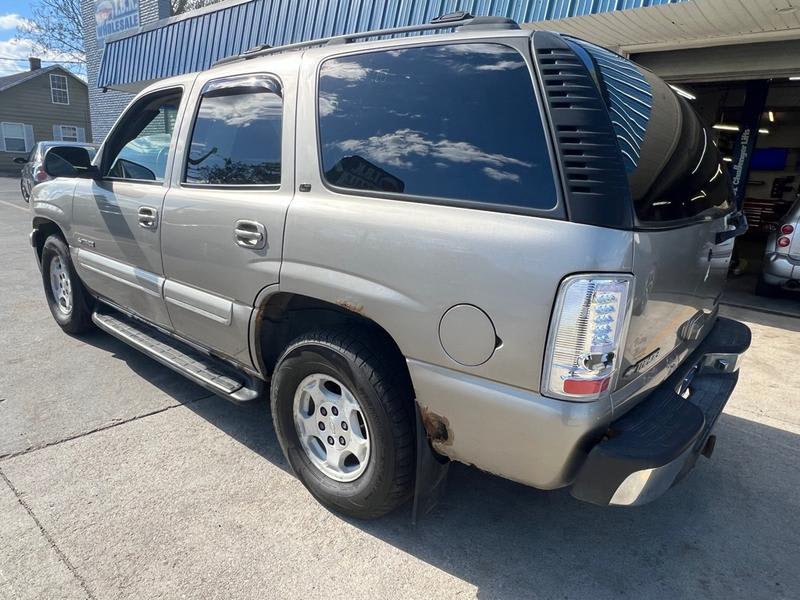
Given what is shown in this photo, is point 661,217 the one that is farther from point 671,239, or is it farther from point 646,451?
point 646,451

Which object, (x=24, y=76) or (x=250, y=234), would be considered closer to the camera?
(x=250, y=234)

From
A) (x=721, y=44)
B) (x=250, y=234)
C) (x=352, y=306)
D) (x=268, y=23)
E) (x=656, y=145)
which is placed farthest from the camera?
(x=268, y=23)

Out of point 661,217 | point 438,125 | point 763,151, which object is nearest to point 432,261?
point 438,125

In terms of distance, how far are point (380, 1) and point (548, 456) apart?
832cm

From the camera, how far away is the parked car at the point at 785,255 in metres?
7.06

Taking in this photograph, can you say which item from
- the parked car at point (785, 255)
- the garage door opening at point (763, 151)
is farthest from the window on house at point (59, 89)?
the parked car at point (785, 255)

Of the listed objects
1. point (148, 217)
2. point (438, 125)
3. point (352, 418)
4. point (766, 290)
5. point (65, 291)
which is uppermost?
point (438, 125)

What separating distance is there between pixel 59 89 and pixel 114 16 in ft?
80.4

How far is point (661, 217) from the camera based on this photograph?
1.95 meters

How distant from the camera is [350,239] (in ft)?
7.27

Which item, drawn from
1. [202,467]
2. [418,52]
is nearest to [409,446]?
[202,467]

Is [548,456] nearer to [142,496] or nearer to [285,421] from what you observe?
[285,421]

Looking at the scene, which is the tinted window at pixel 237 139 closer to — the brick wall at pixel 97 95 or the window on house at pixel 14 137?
the brick wall at pixel 97 95

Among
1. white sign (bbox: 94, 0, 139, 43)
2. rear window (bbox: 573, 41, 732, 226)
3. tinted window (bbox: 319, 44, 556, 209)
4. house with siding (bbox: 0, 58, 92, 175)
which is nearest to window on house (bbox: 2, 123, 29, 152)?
house with siding (bbox: 0, 58, 92, 175)
